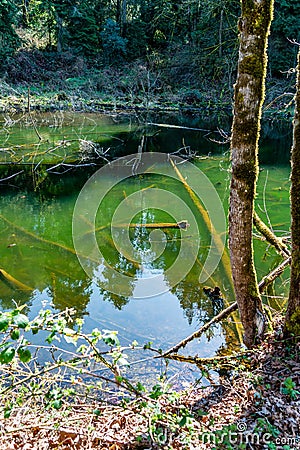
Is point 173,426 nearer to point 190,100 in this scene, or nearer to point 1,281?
point 1,281

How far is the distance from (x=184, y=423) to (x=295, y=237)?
4.56 feet

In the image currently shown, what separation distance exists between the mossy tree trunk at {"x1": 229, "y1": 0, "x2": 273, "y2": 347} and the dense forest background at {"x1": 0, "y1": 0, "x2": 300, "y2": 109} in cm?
1941

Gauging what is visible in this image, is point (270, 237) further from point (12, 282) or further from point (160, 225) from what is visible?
point (160, 225)

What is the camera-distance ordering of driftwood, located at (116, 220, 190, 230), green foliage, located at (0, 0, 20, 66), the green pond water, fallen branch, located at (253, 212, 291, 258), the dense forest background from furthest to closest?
green foliage, located at (0, 0, 20, 66) < the dense forest background < driftwood, located at (116, 220, 190, 230) < the green pond water < fallen branch, located at (253, 212, 291, 258)

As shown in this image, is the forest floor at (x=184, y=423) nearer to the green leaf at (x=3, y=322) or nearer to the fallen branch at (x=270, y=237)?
the green leaf at (x=3, y=322)

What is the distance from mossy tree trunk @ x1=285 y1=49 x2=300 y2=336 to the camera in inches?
98.4

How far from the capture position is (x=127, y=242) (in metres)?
6.56

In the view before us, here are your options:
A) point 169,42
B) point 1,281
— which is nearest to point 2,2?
point 169,42

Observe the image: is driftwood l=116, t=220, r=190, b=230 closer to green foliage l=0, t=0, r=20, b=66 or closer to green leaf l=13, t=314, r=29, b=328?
green leaf l=13, t=314, r=29, b=328

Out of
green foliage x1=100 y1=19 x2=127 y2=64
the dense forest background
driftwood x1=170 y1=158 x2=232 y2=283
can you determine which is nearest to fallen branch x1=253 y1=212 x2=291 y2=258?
driftwood x1=170 y1=158 x2=232 y2=283

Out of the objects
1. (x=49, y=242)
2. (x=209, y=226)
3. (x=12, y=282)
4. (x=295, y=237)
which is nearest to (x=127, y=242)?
(x=49, y=242)

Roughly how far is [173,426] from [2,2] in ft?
85.4

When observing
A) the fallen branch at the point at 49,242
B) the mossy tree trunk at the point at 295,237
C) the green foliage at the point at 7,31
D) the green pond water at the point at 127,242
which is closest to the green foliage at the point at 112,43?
the green foliage at the point at 7,31

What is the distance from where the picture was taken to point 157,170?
34.6ft
